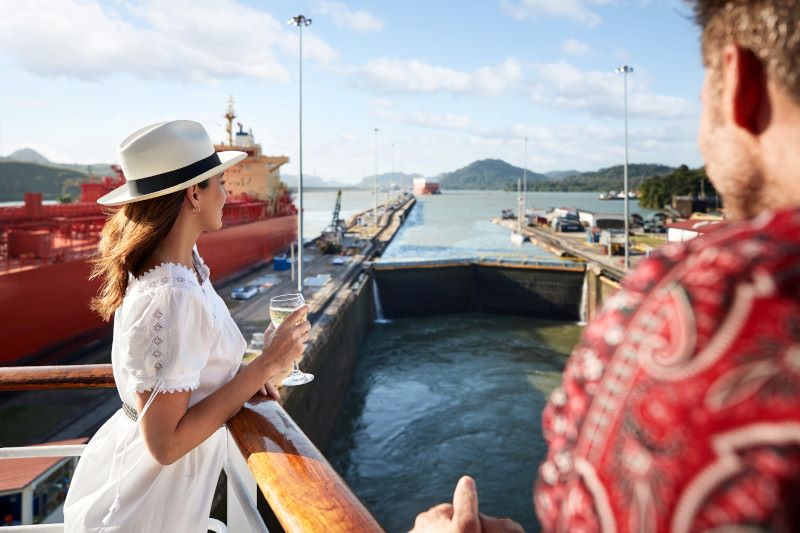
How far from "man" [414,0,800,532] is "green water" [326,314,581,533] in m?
9.58

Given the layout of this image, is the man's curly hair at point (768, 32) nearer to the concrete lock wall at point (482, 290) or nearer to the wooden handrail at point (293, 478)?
the wooden handrail at point (293, 478)

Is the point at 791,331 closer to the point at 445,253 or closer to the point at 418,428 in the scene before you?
the point at 418,428

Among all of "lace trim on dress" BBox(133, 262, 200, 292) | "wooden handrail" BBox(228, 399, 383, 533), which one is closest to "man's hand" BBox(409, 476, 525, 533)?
"wooden handrail" BBox(228, 399, 383, 533)

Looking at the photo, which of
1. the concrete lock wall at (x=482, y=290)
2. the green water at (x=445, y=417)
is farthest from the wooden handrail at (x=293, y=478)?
the concrete lock wall at (x=482, y=290)

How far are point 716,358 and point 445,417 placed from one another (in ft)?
45.8

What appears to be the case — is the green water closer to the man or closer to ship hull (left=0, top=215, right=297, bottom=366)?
ship hull (left=0, top=215, right=297, bottom=366)

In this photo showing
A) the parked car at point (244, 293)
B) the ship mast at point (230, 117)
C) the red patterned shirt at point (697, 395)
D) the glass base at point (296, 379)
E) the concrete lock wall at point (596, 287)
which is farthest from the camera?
the ship mast at point (230, 117)

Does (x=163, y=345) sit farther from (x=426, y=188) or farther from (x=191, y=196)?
(x=426, y=188)

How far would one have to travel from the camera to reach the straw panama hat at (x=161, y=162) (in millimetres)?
1544

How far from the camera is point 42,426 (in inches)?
353

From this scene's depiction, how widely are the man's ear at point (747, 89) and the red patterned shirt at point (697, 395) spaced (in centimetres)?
15

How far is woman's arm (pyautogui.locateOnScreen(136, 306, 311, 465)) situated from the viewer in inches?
53.1

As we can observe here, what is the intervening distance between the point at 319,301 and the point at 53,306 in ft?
20.7

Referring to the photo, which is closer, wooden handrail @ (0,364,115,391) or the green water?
wooden handrail @ (0,364,115,391)
